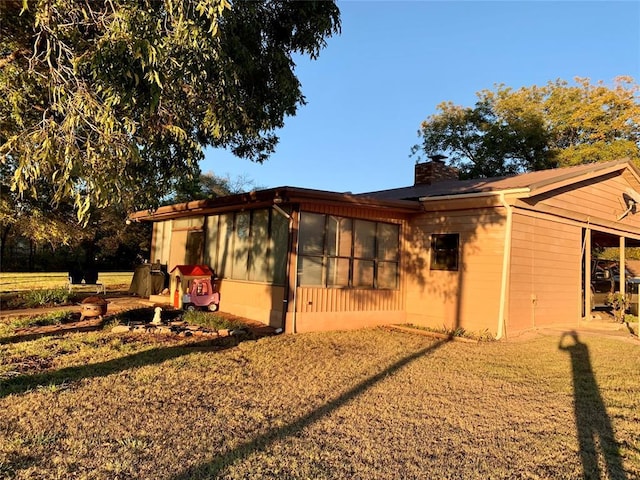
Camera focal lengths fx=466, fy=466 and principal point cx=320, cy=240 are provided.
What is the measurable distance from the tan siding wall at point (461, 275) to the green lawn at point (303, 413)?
2162 mm

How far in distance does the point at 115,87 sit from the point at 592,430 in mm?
5528

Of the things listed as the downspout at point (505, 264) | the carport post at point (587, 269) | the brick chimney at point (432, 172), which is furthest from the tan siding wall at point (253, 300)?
the carport post at point (587, 269)

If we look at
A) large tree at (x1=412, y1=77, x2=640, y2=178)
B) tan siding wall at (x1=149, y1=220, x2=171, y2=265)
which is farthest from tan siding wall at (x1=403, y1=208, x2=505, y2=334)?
large tree at (x1=412, y1=77, x2=640, y2=178)

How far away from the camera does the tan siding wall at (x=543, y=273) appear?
9.70 m

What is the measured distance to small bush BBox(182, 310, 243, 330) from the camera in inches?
354

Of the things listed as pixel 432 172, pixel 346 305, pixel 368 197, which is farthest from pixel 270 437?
pixel 432 172

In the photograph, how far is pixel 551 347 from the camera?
861cm

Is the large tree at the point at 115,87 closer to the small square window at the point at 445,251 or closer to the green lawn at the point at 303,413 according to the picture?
the green lawn at the point at 303,413

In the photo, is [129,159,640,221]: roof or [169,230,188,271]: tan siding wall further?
[169,230,188,271]: tan siding wall

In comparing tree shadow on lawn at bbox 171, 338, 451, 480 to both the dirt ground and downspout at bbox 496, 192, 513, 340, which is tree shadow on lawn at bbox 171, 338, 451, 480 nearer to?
the dirt ground

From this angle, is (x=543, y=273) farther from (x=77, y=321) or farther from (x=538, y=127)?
(x=538, y=127)

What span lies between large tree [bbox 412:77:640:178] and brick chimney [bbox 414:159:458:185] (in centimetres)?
1217

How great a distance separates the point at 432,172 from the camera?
15086 mm

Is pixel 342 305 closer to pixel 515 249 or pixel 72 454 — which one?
pixel 515 249
